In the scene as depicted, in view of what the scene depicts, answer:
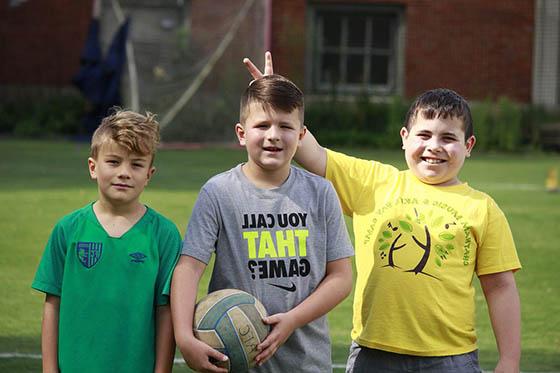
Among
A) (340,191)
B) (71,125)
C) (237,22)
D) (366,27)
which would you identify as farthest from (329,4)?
(340,191)

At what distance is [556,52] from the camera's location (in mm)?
26109

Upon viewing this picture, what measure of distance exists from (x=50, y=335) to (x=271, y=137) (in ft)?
3.47

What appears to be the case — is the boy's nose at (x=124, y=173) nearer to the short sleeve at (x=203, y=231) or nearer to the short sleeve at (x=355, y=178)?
the short sleeve at (x=203, y=231)

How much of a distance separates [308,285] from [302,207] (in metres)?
0.28

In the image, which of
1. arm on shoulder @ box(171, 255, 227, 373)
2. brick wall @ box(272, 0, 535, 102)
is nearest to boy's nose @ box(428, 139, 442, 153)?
arm on shoulder @ box(171, 255, 227, 373)

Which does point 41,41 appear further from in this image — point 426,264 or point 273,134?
point 273,134

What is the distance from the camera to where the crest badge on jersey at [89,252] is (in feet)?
12.9

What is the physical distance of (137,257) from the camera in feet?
13.0

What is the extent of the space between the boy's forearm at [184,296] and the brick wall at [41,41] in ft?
70.5

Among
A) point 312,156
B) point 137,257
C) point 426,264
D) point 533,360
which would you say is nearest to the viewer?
point 137,257

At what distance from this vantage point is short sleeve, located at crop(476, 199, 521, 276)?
14.4 ft

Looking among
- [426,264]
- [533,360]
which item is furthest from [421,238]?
[533,360]

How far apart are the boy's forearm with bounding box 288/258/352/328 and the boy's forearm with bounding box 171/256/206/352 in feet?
1.16

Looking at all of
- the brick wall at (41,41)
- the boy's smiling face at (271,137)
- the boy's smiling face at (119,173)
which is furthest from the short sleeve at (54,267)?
the brick wall at (41,41)
